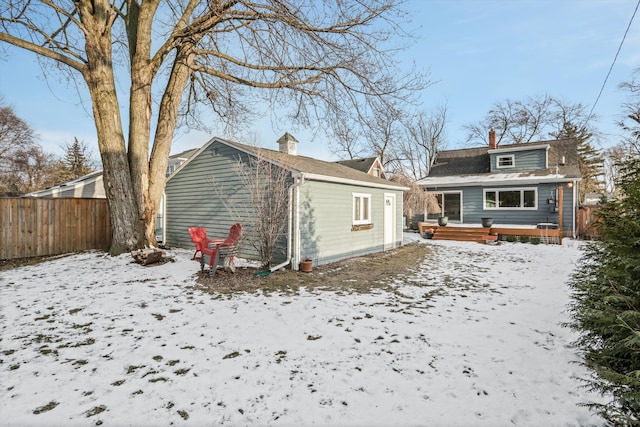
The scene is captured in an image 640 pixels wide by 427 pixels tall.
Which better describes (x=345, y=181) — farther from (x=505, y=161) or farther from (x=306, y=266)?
(x=505, y=161)

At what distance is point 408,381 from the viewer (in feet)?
9.59

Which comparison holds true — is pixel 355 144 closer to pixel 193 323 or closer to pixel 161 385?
pixel 193 323

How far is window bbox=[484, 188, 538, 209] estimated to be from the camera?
614 inches

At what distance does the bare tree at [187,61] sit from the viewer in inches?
275

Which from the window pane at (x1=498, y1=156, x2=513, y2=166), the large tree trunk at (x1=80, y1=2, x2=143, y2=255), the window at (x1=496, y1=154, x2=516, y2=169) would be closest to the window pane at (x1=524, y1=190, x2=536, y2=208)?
the window at (x1=496, y1=154, x2=516, y2=169)

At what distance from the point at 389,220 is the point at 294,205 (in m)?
5.85

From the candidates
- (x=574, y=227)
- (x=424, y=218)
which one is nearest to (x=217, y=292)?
(x=424, y=218)

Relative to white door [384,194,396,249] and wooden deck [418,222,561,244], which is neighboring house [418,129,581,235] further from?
white door [384,194,396,249]

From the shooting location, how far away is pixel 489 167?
18.7 metres

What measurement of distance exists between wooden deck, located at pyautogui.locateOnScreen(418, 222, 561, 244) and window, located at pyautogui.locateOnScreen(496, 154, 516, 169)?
439cm

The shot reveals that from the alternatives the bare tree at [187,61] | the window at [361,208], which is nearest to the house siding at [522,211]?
the window at [361,208]

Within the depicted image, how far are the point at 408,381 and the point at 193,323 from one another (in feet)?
9.83

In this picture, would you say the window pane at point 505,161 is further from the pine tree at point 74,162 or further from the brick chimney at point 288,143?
the pine tree at point 74,162

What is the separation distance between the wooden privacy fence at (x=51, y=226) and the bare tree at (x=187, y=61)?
2179 millimetres
